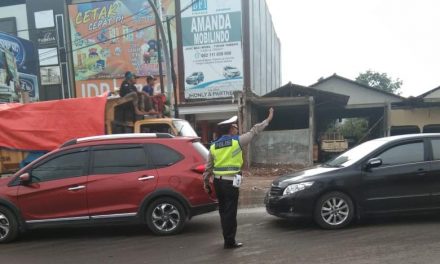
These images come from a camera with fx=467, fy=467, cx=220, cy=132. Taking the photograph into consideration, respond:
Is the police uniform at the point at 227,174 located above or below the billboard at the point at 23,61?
below

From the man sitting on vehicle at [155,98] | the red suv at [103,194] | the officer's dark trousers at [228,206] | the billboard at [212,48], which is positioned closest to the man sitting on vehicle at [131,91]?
the man sitting on vehicle at [155,98]

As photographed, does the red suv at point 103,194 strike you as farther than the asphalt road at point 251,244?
Yes

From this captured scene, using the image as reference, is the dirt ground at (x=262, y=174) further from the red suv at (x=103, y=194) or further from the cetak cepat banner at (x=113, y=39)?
the cetak cepat banner at (x=113, y=39)

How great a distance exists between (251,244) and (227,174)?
3.58ft

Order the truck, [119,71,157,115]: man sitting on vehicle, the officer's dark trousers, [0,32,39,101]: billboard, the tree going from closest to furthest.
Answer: the officer's dark trousers, the truck, [119,71,157,115]: man sitting on vehicle, [0,32,39,101]: billboard, the tree

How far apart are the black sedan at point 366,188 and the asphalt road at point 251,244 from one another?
0.91ft

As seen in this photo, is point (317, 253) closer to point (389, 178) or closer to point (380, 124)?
point (389, 178)

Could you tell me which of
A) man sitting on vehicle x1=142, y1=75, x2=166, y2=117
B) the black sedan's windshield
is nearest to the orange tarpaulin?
man sitting on vehicle x1=142, y1=75, x2=166, y2=117

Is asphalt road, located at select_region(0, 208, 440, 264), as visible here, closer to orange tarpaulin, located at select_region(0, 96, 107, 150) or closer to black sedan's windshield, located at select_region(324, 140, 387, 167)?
black sedan's windshield, located at select_region(324, 140, 387, 167)

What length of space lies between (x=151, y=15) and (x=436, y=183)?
79.9ft

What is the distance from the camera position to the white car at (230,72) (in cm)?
2811

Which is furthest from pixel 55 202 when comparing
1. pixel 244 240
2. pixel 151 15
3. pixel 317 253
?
pixel 151 15

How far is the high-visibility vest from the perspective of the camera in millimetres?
6211

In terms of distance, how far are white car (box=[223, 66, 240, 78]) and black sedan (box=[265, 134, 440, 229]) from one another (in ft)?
69.2
